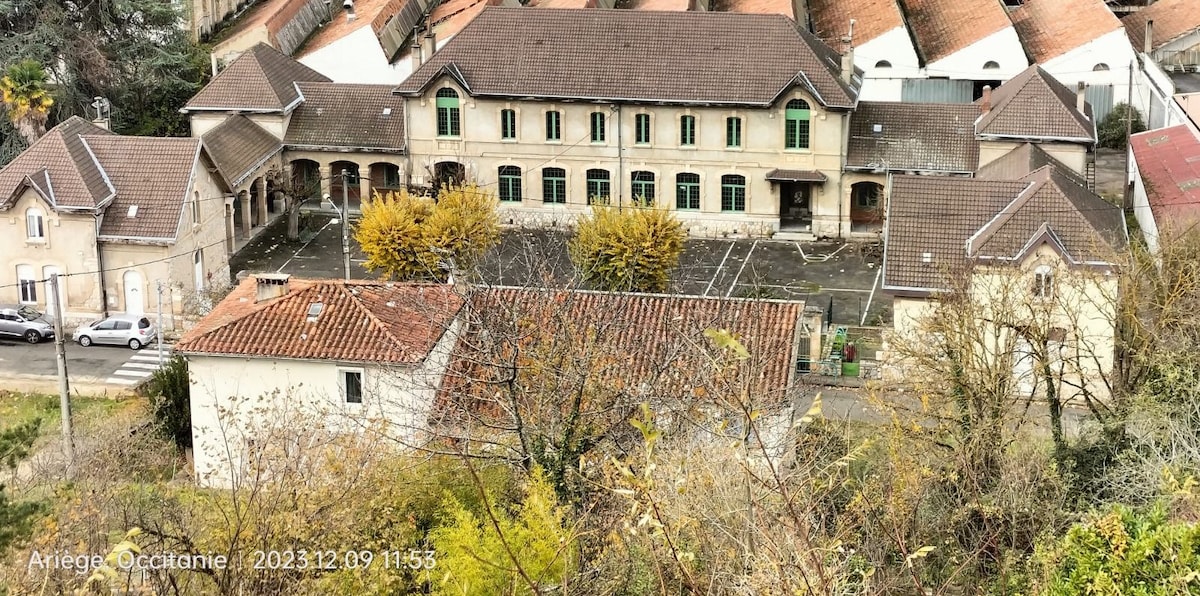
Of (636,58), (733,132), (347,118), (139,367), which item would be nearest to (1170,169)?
(733,132)

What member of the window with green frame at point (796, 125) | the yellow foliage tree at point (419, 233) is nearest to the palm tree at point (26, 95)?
the yellow foliage tree at point (419, 233)

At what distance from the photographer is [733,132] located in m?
61.3

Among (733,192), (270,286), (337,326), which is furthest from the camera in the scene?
(733,192)

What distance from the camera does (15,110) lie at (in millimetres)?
61000

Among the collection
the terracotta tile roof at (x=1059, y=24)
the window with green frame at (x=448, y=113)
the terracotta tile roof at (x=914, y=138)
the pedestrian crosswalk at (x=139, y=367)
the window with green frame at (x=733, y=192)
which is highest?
the terracotta tile roof at (x=1059, y=24)

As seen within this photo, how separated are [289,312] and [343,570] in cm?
1663

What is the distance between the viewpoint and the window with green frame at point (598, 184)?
62.7 m

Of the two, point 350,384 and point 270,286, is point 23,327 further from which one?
point 350,384

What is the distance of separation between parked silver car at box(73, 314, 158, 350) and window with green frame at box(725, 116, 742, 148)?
2215 centimetres

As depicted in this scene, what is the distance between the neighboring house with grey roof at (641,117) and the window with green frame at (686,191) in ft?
0.12

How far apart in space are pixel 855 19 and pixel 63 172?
35969 mm

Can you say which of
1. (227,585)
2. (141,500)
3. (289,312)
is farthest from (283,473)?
(289,312)

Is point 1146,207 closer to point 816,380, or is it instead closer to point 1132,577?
point 816,380

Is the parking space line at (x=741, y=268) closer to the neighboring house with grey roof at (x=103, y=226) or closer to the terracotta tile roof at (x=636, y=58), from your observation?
the terracotta tile roof at (x=636, y=58)
